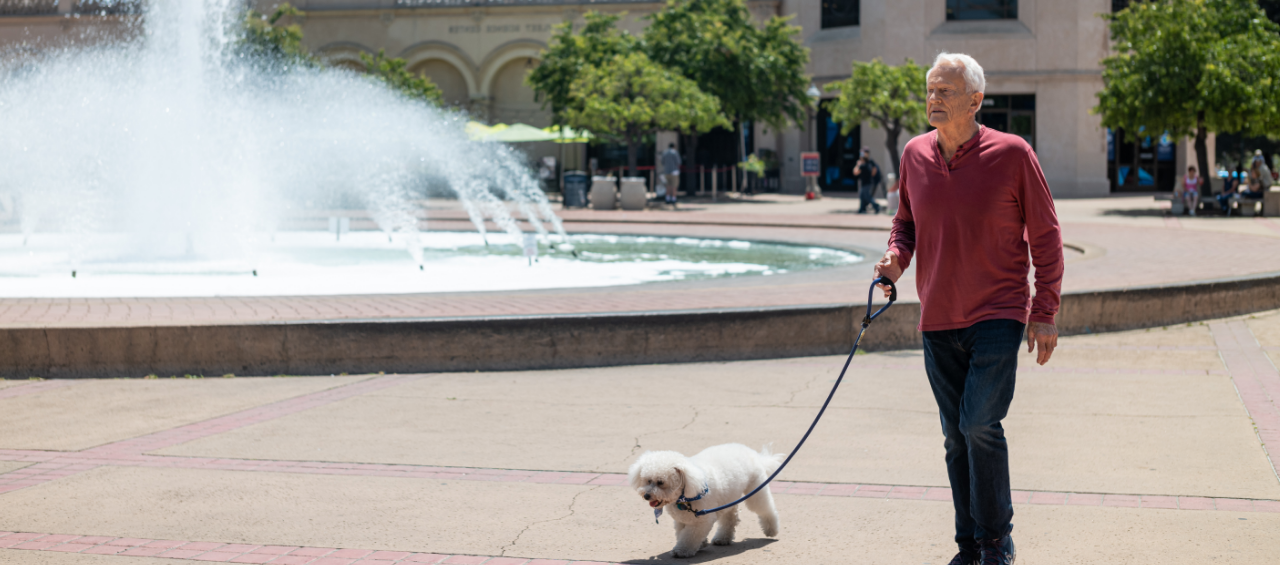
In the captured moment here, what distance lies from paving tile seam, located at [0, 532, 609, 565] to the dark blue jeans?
128 cm

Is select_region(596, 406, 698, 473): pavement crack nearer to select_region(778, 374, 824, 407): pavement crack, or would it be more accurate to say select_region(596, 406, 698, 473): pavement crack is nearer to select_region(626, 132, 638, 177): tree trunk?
select_region(778, 374, 824, 407): pavement crack

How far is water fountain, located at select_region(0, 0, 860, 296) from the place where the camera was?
1389cm

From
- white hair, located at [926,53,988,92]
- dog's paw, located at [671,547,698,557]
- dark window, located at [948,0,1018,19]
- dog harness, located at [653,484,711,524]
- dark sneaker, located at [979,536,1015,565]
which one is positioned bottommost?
dog's paw, located at [671,547,698,557]

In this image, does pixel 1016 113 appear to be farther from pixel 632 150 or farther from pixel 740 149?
pixel 632 150

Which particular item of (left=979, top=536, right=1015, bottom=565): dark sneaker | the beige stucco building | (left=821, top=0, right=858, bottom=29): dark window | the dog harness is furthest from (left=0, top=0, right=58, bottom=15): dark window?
(left=979, top=536, right=1015, bottom=565): dark sneaker

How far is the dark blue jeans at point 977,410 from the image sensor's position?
12.6ft

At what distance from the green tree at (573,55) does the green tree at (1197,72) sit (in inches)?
569

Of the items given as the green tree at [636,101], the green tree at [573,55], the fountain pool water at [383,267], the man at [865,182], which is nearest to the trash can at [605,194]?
the green tree at [636,101]

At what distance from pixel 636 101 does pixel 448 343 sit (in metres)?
24.4

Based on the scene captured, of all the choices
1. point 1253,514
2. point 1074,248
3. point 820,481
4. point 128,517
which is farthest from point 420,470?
point 1074,248

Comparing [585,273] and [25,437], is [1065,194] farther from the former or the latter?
[25,437]

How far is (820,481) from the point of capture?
222 inches

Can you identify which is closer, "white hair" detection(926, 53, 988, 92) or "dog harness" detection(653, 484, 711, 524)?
"white hair" detection(926, 53, 988, 92)

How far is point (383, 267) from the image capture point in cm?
1507
